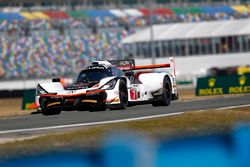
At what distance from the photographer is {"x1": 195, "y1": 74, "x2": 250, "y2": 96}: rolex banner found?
35781 millimetres

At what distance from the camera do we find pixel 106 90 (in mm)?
18500

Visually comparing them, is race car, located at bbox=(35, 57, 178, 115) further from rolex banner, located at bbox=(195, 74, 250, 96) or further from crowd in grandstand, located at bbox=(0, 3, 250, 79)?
crowd in grandstand, located at bbox=(0, 3, 250, 79)

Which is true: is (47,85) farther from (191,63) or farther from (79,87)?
(191,63)

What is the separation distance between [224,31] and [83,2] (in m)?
21.2

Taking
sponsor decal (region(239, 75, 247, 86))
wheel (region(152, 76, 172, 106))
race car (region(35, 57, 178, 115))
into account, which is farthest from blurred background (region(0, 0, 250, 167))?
race car (region(35, 57, 178, 115))

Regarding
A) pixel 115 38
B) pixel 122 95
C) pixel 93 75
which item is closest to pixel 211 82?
pixel 93 75

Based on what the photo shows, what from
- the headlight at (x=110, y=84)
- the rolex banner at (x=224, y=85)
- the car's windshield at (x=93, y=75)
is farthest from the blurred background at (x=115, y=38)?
the headlight at (x=110, y=84)

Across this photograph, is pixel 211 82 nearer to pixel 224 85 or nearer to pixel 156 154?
pixel 224 85

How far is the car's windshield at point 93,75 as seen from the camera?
19375 millimetres

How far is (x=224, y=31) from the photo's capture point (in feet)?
225

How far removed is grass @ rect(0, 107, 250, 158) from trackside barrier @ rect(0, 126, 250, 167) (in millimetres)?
316

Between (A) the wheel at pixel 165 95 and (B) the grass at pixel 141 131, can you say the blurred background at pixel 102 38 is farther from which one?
(B) the grass at pixel 141 131

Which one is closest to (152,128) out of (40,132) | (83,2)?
(40,132)

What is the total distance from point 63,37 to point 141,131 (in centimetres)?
6247
